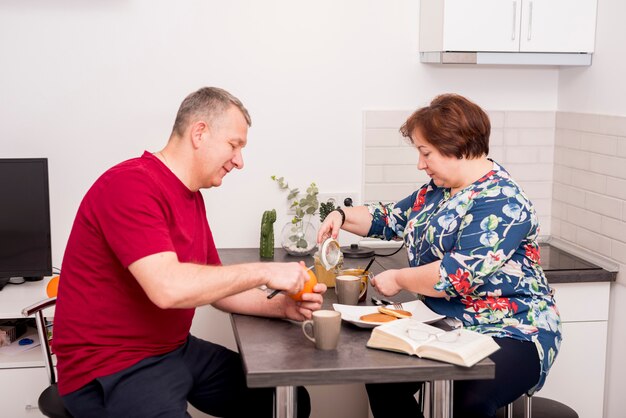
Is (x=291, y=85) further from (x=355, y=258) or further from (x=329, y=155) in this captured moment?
(x=355, y=258)

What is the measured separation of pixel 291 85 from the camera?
3508 mm

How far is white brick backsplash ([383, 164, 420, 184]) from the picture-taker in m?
3.63

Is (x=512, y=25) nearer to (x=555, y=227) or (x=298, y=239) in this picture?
(x=555, y=227)

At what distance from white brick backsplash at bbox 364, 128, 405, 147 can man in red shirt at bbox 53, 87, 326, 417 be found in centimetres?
125

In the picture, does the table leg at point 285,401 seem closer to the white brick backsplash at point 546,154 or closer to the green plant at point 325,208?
the green plant at point 325,208

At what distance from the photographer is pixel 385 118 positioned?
3588 millimetres

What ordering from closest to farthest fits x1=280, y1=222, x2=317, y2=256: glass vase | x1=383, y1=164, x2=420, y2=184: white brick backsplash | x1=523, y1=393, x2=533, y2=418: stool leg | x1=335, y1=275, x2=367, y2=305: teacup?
x1=335, y1=275, x2=367, y2=305: teacup, x1=523, y1=393, x2=533, y2=418: stool leg, x1=280, y1=222, x2=317, y2=256: glass vase, x1=383, y1=164, x2=420, y2=184: white brick backsplash

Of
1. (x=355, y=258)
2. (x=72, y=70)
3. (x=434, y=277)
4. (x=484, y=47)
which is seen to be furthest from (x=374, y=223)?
(x=72, y=70)

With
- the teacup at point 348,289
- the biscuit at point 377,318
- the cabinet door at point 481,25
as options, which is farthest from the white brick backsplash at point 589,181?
the biscuit at point 377,318

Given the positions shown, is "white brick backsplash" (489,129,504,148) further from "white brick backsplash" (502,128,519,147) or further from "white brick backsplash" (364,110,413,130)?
"white brick backsplash" (364,110,413,130)

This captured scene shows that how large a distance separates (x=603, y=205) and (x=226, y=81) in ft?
5.20

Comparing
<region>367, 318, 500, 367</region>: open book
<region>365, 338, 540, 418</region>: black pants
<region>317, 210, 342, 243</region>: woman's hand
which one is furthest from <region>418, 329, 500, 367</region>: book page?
<region>317, 210, 342, 243</region>: woman's hand

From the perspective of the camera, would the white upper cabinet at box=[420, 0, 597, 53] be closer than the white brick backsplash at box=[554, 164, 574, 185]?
Yes

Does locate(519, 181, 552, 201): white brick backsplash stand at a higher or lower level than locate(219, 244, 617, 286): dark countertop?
higher
